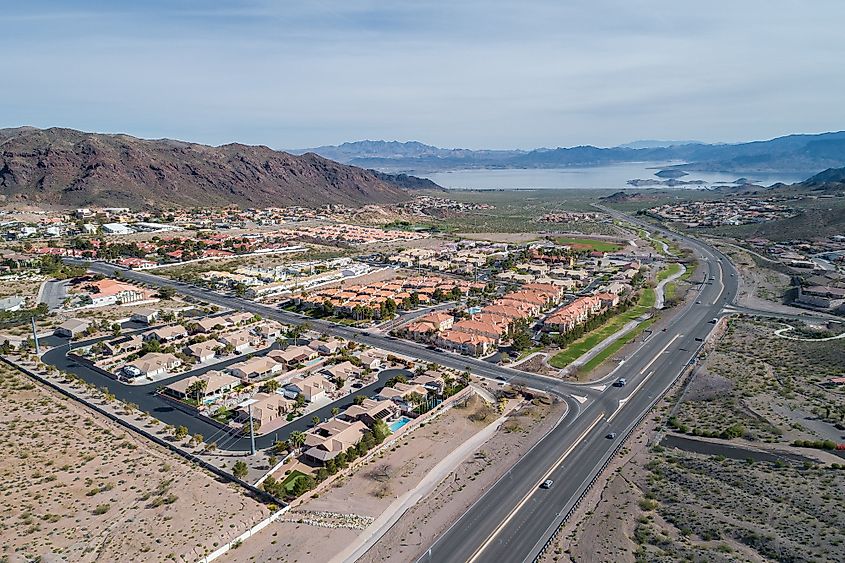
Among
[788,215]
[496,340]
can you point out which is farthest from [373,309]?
[788,215]

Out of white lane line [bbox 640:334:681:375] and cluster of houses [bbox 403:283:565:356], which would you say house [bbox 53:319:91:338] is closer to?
cluster of houses [bbox 403:283:565:356]

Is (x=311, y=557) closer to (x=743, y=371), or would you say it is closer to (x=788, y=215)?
(x=743, y=371)

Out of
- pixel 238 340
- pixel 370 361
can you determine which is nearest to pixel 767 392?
pixel 370 361

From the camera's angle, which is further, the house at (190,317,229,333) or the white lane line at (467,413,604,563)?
the house at (190,317,229,333)

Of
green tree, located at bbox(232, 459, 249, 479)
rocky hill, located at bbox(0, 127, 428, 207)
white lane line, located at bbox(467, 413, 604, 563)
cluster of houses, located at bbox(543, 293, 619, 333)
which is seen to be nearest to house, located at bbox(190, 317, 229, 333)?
green tree, located at bbox(232, 459, 249, 479)

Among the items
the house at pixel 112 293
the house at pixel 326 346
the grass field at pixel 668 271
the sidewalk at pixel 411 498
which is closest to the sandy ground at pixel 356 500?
the sidewalk at pixel 411 498

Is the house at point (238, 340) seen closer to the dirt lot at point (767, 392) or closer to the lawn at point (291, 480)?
the lawn at point (291, 480)

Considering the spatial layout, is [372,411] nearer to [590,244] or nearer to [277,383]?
[277,383]
